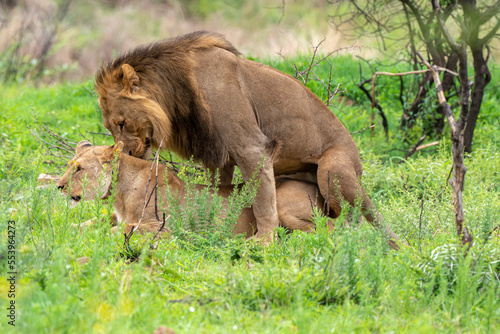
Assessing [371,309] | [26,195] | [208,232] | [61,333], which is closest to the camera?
[61,333]

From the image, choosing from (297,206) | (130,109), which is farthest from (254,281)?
(130,109)

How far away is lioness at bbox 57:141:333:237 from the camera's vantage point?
15.8 feet

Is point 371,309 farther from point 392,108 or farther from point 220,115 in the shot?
point 392,108

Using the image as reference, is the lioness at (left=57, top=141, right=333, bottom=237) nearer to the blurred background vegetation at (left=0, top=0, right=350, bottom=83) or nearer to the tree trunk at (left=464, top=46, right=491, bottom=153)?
the tree trunk at (left=464, top=46, right=491, bottom=153)

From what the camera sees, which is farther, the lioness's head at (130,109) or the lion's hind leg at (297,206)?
the lion's hind leg at (297,206)

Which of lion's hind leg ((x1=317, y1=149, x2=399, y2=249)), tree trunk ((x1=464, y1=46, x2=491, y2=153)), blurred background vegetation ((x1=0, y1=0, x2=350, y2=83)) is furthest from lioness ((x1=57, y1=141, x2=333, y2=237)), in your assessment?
blurred background vegetation ((x1=0, y1=0, x2=350, y2=83))

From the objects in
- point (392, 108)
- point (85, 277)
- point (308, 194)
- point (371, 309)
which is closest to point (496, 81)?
point (392, 108)

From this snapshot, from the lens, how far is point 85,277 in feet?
11.4

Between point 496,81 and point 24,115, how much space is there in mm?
7391

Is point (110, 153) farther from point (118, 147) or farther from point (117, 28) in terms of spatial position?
point (117, 28)

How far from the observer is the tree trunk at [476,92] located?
23.8 ft

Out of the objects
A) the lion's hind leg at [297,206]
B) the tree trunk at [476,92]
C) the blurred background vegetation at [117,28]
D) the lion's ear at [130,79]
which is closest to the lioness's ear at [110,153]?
the lion's ear at [130,79]

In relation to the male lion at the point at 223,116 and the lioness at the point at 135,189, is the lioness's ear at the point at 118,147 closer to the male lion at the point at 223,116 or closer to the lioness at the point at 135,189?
the lioness at the point at 135,189

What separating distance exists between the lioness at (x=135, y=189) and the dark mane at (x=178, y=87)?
0.36 meters
